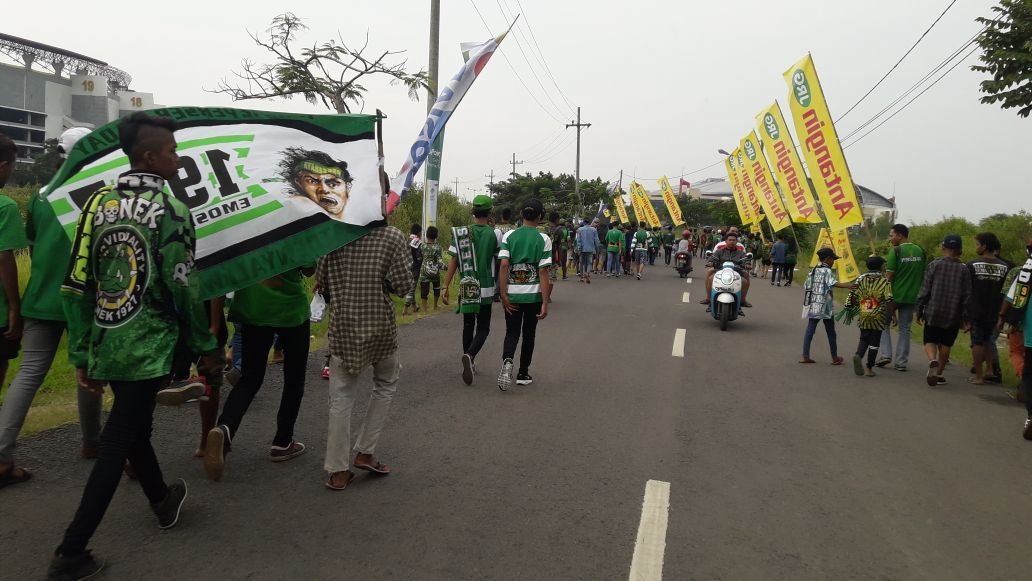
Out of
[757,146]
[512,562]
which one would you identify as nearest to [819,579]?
[512,562]

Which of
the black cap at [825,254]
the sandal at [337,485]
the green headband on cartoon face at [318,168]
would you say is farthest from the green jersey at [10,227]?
the black cap at [825,254]

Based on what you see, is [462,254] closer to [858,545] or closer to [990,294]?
[858,545]

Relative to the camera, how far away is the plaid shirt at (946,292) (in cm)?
792

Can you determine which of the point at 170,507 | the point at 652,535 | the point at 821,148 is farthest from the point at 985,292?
the point at 170,507

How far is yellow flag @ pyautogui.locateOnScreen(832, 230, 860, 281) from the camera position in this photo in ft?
35.4

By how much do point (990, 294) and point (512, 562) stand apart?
7370 mm

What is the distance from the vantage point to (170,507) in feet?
11.4

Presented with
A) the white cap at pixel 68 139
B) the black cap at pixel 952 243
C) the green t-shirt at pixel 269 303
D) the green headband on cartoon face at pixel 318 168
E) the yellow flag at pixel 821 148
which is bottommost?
the green t-shirt at pixel 269 303

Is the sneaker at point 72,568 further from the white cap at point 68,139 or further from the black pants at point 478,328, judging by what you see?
the black pants at point 478,328

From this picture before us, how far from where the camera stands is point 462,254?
7.27m

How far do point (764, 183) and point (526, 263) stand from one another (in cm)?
1757

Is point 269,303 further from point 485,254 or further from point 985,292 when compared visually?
point 985,292

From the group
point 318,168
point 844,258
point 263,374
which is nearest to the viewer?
point 318,168

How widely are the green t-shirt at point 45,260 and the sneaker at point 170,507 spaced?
1327 millimetres
